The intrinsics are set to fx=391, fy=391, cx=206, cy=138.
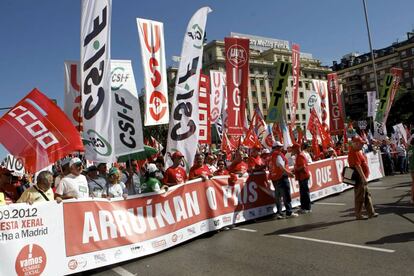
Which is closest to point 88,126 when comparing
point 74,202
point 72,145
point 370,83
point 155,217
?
point 72,145

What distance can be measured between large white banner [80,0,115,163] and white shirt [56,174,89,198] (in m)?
0.48

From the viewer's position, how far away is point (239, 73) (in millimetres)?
10477

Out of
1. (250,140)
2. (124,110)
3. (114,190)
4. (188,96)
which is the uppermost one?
(188,96)

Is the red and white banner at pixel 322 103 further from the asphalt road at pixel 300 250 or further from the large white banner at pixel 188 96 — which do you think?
the large white banner at pixel 188 96

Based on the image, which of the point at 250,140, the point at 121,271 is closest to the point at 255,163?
the point at 250,140

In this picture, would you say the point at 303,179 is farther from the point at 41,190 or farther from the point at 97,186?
the point at 41,190

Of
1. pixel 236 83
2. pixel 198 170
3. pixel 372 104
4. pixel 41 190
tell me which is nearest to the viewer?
pixel 41 190

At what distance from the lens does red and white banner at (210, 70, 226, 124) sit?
1584 centimetres

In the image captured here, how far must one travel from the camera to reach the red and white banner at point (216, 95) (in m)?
15.8

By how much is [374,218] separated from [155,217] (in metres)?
4.62

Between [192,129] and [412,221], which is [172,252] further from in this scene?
[412,221]

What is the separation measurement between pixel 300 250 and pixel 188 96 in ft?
13.9

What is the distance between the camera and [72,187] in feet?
20.2

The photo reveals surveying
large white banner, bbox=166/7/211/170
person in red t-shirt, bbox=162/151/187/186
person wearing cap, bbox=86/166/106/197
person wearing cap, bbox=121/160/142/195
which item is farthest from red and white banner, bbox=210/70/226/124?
person wearing cap, bbox=86/166/106/197
